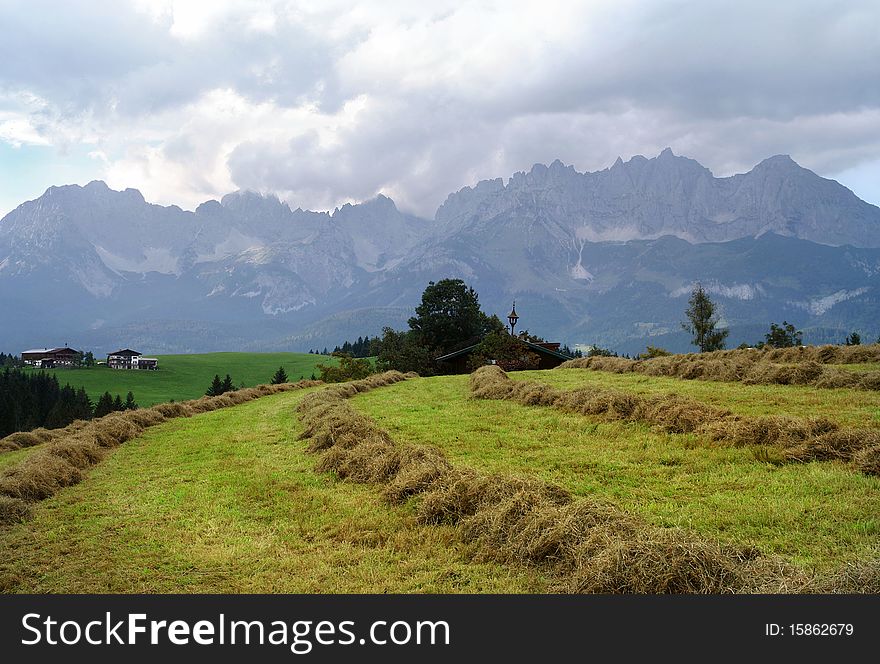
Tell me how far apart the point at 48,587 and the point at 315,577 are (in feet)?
11.4

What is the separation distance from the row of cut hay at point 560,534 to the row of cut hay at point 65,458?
617 cm

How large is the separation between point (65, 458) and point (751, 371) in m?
21.2

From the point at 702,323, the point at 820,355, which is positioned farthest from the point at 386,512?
the point at 702,323

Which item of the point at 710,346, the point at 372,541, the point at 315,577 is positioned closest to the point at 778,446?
the point at 372,541

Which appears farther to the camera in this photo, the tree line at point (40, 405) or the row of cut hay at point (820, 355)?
the tree line at point (40, 405)

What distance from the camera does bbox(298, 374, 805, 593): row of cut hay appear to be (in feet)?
21.4

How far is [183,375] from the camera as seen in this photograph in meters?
130

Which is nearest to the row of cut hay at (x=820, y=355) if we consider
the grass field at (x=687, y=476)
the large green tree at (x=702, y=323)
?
the grass field at (x=687, y=476)

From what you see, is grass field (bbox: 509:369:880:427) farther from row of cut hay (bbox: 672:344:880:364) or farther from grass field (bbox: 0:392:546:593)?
grass field (bbox: 0:392:546:593)

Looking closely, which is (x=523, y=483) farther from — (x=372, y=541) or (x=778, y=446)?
(x=778, y=446)

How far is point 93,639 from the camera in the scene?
608cm

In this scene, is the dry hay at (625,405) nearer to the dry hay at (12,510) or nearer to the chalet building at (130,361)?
the dry hay at (12,510)

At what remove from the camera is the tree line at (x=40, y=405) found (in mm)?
69750

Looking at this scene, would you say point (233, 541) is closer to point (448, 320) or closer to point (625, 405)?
point (625, 405)
